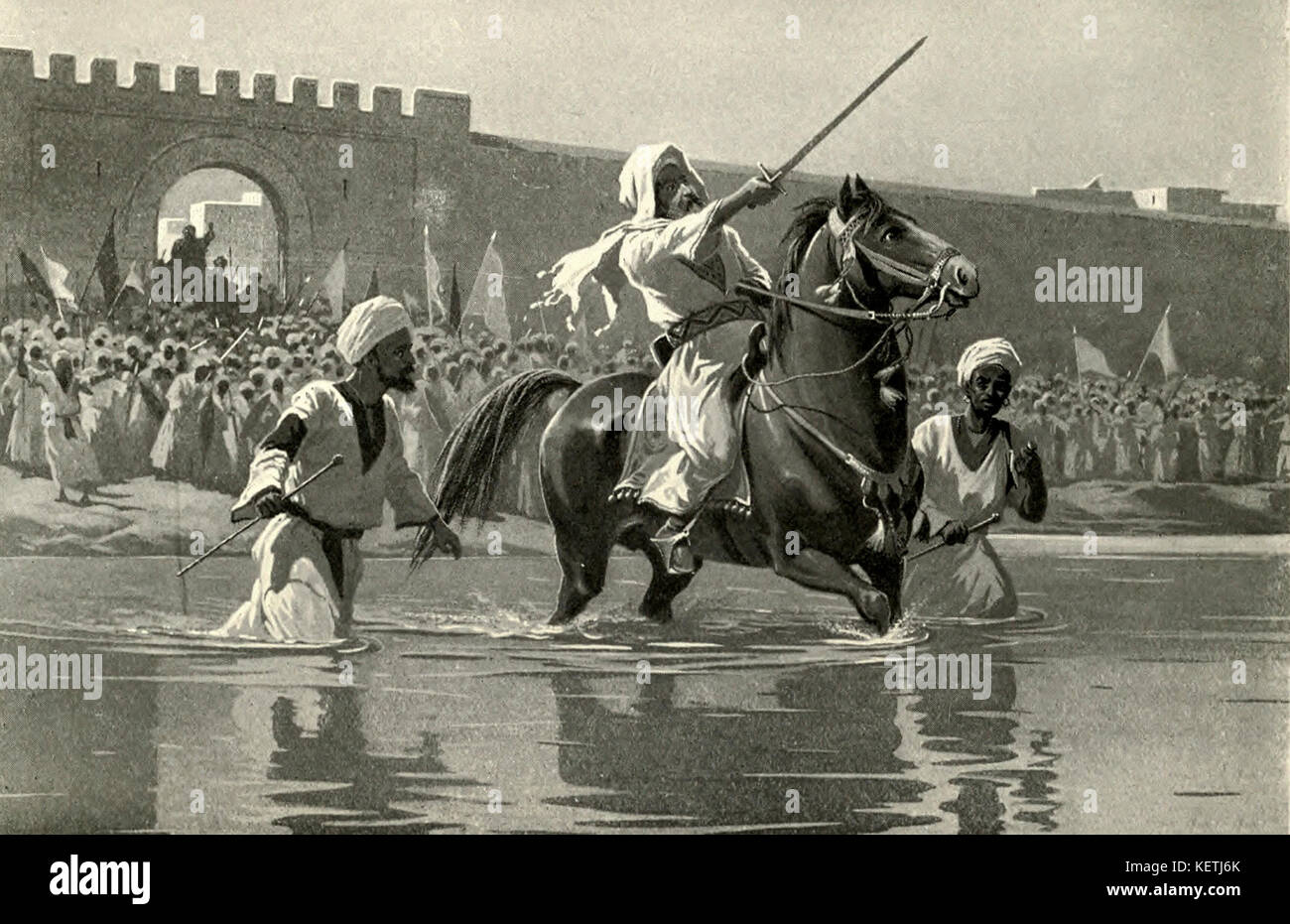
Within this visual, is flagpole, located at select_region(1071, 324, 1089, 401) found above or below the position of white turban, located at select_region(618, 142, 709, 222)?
below

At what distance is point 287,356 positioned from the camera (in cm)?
839

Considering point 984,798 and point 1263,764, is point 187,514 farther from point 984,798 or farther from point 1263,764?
point 1263,764

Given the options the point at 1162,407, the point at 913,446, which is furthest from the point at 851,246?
the point at 1162,407

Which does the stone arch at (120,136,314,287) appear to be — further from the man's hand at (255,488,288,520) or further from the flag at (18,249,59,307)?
the man's hand at (255,488,288,520)

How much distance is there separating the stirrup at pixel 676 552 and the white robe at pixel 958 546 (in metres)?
1.04

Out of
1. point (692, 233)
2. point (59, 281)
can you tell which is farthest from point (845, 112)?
point (59, 281)

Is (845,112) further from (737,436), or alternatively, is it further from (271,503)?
(271,503)

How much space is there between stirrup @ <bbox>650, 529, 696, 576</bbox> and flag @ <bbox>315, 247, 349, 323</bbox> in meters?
1.83

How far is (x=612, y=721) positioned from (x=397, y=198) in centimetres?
267

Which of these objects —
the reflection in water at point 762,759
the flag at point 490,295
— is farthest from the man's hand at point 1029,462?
the flag at point 490,295

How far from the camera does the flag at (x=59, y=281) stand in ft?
27.2

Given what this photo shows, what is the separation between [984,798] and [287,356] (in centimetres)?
381

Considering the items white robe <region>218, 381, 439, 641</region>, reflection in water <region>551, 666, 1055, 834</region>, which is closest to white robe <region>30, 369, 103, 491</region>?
white robe <region>218, 381, 439, 641</region>

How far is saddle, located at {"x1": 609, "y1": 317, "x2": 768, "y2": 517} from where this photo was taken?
818 centimetres
